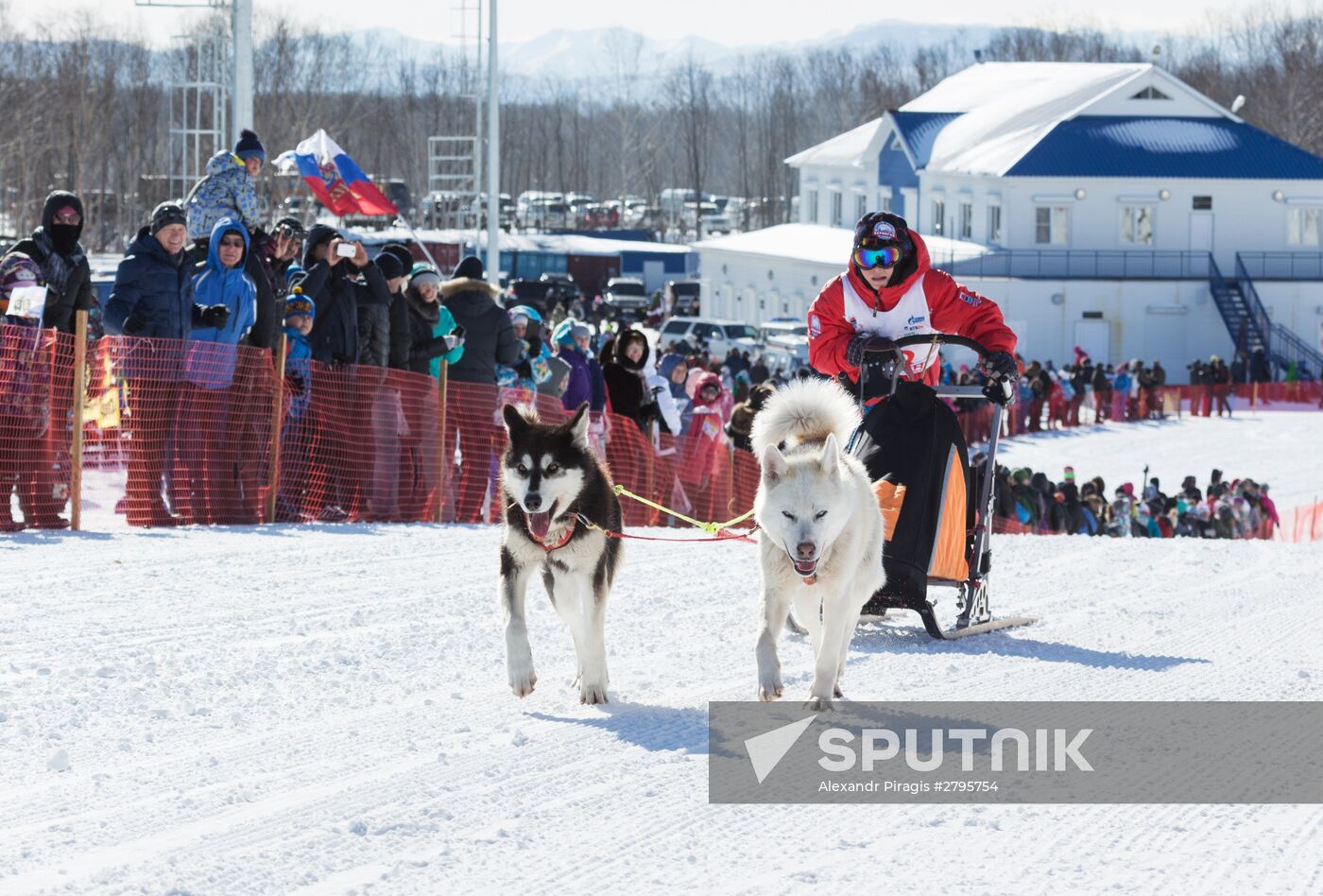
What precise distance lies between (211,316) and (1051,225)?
→ 130 feet

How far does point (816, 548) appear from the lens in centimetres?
568

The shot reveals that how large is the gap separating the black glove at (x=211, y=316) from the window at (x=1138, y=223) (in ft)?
133

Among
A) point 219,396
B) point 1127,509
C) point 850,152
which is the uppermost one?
point 850,152

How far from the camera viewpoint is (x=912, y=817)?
4727mm

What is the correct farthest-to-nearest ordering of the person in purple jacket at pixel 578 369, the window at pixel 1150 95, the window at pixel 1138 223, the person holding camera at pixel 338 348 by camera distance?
the window at pixel 1150 95, the window at pixel 1138 223, the person in purple jacket at pixel 578 369, the person holding camera at pixel 338 348

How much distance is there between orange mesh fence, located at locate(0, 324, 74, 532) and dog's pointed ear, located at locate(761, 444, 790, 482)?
5.28m

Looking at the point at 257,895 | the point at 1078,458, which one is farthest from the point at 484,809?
the point at 1078,458

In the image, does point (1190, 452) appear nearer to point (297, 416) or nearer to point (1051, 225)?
point (1051, 225)

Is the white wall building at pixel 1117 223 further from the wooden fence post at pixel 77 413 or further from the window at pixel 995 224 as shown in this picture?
the wooden fence post at pixel 77 413

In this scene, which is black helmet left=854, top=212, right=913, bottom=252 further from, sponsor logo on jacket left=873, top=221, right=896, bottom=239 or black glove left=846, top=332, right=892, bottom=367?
black glove left=846, top=332, right=892, bottom=367

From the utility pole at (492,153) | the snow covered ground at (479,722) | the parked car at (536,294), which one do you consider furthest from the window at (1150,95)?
the snow covered ground at (479,722)

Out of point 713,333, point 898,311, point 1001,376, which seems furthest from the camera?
point 713,333

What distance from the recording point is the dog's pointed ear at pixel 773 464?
577cm

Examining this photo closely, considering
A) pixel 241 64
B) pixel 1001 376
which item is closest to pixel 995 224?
pixel 241 64
